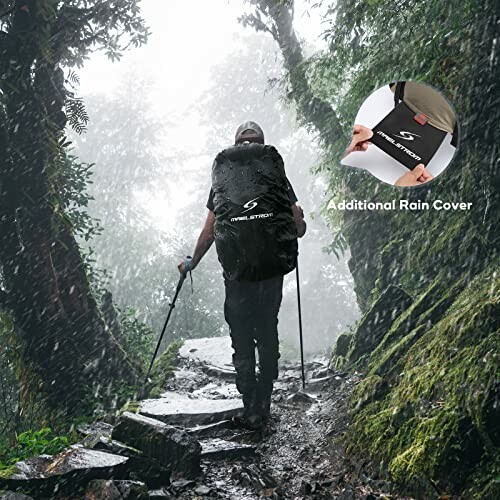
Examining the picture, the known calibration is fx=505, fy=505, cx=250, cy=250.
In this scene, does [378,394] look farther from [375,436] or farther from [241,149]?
[241,149]

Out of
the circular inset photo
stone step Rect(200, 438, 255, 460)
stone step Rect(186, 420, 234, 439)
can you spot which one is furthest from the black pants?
the circular inset photo

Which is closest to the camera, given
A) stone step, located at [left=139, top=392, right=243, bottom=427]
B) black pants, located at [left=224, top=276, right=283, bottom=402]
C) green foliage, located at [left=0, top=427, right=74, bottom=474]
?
green foliage, located at [left=0, top=427, right=74, bottom=474]

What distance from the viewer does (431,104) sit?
5.44m

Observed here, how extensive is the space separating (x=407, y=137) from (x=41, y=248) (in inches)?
172

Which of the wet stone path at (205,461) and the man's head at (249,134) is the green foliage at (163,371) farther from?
the man's head at (249,134)

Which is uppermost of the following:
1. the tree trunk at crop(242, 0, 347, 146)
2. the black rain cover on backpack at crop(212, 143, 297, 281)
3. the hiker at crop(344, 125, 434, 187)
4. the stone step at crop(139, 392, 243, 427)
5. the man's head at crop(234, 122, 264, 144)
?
the tree trunk at crop(242, 0, 347, 146)

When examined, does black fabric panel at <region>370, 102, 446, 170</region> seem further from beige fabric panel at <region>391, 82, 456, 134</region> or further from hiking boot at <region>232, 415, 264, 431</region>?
hiking boot at <region>232, 415, 264, 431</region>

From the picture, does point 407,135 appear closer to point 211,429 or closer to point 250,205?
point 250,205

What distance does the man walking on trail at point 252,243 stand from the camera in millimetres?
3629

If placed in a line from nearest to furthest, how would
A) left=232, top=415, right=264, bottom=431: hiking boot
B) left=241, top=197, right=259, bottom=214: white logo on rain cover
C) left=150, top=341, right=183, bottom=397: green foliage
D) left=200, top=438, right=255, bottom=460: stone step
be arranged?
1. left=200, top=438, right=255, bottom=460: stone step
2. left=241, top=197, right=259, bottom=214: white logo on rain cover
3. left=232, top=415, right=264, bottom=431: hiking boot
4. left=150, top=341, right=183, bottom=397: green foliage

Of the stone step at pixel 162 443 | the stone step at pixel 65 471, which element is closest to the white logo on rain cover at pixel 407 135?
the stone step at pixel 162 443

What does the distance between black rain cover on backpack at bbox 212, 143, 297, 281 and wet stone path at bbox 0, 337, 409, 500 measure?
124 centimetres

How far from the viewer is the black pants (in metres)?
3.96

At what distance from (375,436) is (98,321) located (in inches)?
168
